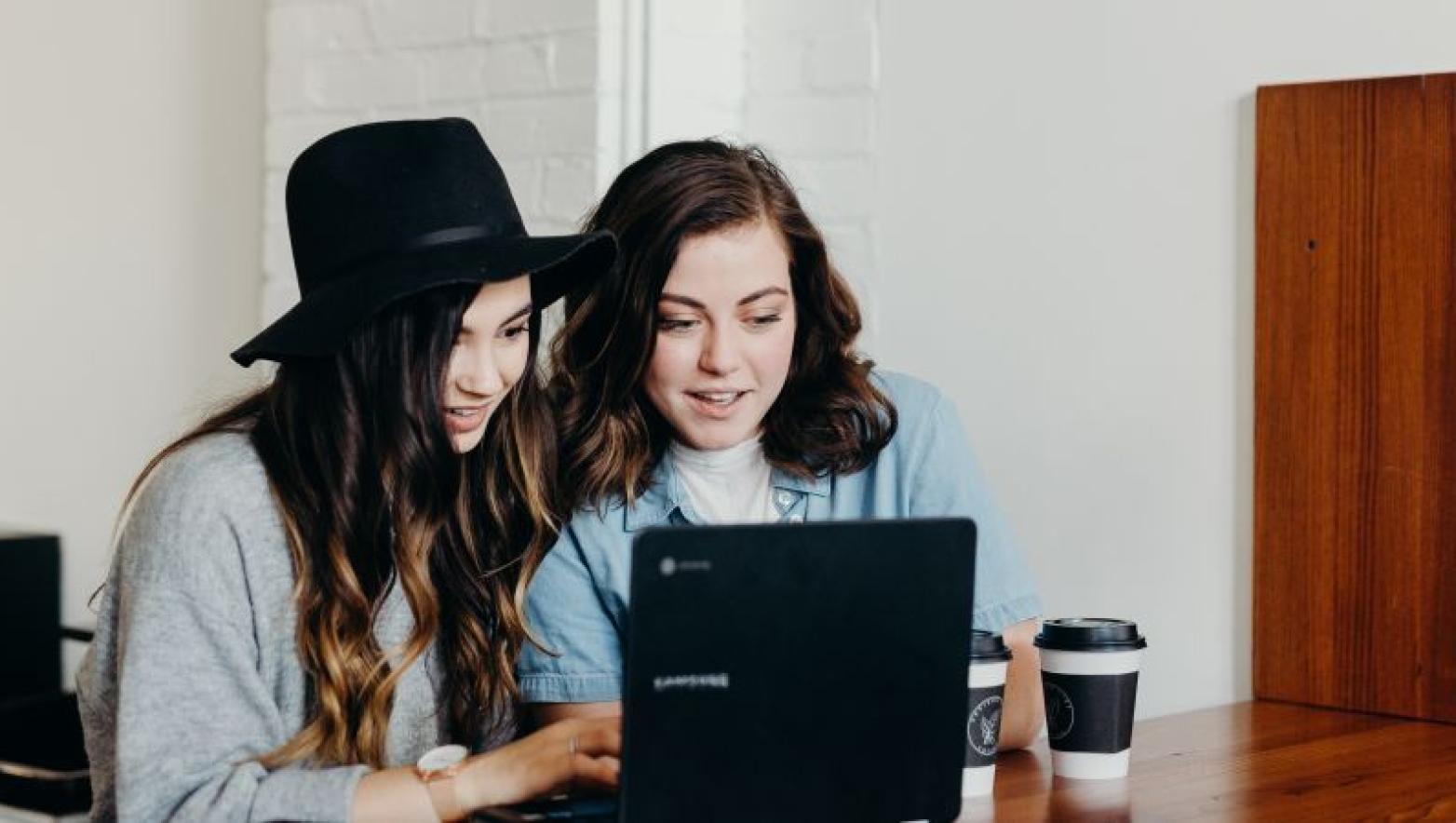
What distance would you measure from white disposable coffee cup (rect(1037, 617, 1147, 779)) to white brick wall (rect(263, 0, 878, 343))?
0.89 m

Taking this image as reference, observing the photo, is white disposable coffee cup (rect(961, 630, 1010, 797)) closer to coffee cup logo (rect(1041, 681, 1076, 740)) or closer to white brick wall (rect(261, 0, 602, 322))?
coffee cup logo (rect(1041, 681, 1076, 740))

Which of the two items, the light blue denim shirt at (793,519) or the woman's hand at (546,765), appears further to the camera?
the light blue denim shirt at (793,519)

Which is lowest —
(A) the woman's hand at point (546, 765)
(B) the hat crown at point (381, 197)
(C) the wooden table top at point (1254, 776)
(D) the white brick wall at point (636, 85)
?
(C) the wooden table top at point (1254, 776)

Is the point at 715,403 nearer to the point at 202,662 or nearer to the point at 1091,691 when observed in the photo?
the point at 1091,691

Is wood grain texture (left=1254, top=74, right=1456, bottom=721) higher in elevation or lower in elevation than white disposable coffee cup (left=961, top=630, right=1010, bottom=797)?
higher

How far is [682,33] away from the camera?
2402 millimetres

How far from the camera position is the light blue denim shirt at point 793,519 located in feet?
5.67

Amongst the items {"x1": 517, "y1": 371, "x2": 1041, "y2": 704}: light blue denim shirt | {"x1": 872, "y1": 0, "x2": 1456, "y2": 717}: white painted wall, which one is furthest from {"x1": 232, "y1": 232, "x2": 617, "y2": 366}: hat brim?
{"x1": 872, "y1": 0, "x2": 1456, "y2": 717}: white painted wall

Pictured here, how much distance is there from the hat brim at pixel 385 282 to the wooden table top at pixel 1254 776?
568 mm

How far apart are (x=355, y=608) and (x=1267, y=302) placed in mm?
1080

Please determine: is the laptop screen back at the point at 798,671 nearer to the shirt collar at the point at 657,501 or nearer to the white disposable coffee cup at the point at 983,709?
the white disposable coffee cup at the point at 983,709

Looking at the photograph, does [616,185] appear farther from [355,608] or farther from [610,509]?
[355,608]

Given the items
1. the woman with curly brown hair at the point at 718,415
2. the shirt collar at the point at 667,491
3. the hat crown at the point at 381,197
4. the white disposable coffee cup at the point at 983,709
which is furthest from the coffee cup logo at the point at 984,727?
the hat crown at the point at 381,197

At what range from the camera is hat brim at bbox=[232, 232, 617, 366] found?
145 centimetres
